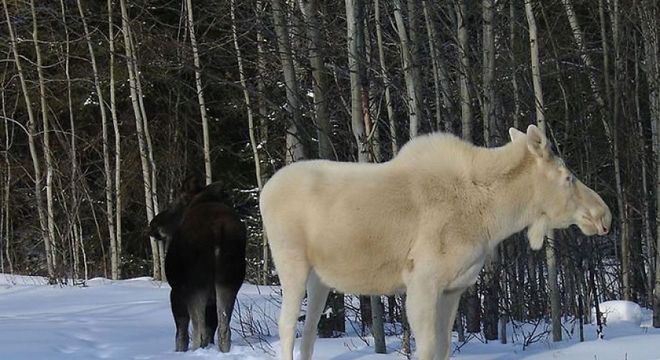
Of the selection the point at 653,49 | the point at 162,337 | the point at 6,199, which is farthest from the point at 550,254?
the point at 6,199

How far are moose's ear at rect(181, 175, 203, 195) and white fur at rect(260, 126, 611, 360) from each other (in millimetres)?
3168

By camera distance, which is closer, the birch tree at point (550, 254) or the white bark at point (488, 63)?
the birch tree at point (550, 254)

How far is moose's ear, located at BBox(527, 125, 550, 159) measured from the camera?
816 cm

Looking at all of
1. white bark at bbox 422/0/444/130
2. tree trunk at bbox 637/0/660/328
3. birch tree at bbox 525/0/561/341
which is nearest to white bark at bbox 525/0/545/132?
birch tree at bbox 525/0/561/341

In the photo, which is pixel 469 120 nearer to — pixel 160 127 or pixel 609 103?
pixel 609 103

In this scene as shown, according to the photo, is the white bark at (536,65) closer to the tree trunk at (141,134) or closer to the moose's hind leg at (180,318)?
the moose's hind leg at (180,318)

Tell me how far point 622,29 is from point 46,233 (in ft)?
55.2

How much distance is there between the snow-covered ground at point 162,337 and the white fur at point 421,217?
1293 mm

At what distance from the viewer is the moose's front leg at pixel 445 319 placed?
804cm

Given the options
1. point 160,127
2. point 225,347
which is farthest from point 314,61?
point 160,127

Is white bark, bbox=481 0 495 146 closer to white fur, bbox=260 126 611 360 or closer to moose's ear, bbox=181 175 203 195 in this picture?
white fur, bbox=260 126 611 360

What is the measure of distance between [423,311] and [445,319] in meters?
0.39

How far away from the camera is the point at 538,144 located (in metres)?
8.20

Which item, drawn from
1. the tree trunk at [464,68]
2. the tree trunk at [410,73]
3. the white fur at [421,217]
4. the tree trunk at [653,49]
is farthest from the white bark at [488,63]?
the tree trunk at [653,49]
